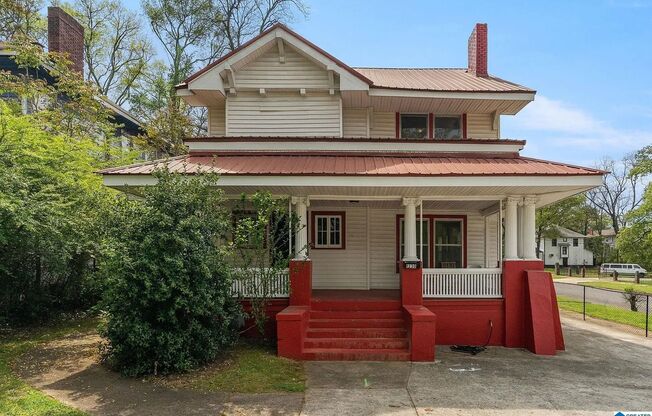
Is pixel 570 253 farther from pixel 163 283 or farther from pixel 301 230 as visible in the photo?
pixel 163 283

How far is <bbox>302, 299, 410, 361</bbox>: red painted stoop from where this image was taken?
839cm

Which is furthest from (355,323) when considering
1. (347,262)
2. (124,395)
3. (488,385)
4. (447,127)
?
(447,127)

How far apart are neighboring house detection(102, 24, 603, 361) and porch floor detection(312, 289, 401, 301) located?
0.06 m

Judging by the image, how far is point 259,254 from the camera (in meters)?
8.70

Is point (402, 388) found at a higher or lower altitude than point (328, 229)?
lower

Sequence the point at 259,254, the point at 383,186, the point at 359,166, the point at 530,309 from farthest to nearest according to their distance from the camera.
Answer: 1. the point at 359,166
2. the point at 530,309
3. the point at 383,186
4. the point at 259,254

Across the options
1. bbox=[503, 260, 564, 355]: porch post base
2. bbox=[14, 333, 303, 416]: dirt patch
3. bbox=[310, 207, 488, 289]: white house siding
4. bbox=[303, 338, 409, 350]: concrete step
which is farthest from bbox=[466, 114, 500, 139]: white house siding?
bbox=[14, 333, 303, 416]: dirt patch

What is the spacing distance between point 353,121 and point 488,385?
307 inches

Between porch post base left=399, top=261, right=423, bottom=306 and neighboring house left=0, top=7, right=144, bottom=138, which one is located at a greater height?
neighboring house left=0, top=7, right=144, bottom=138

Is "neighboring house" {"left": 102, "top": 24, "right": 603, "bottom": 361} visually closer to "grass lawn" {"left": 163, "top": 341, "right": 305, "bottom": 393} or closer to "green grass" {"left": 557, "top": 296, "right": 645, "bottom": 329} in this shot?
"grass lawn" {"left": 163, "top": 341, "right": 305, "bottom": 393}

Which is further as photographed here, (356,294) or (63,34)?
(63,34)

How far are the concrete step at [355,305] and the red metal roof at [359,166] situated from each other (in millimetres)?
2960

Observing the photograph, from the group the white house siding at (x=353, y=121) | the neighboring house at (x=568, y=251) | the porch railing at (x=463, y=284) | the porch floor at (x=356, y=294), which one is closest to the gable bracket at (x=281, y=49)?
the white house siding at (x=353, y=121)

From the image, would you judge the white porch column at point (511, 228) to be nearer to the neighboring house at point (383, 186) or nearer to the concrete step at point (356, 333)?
the neighboring house at point (383, 186)
